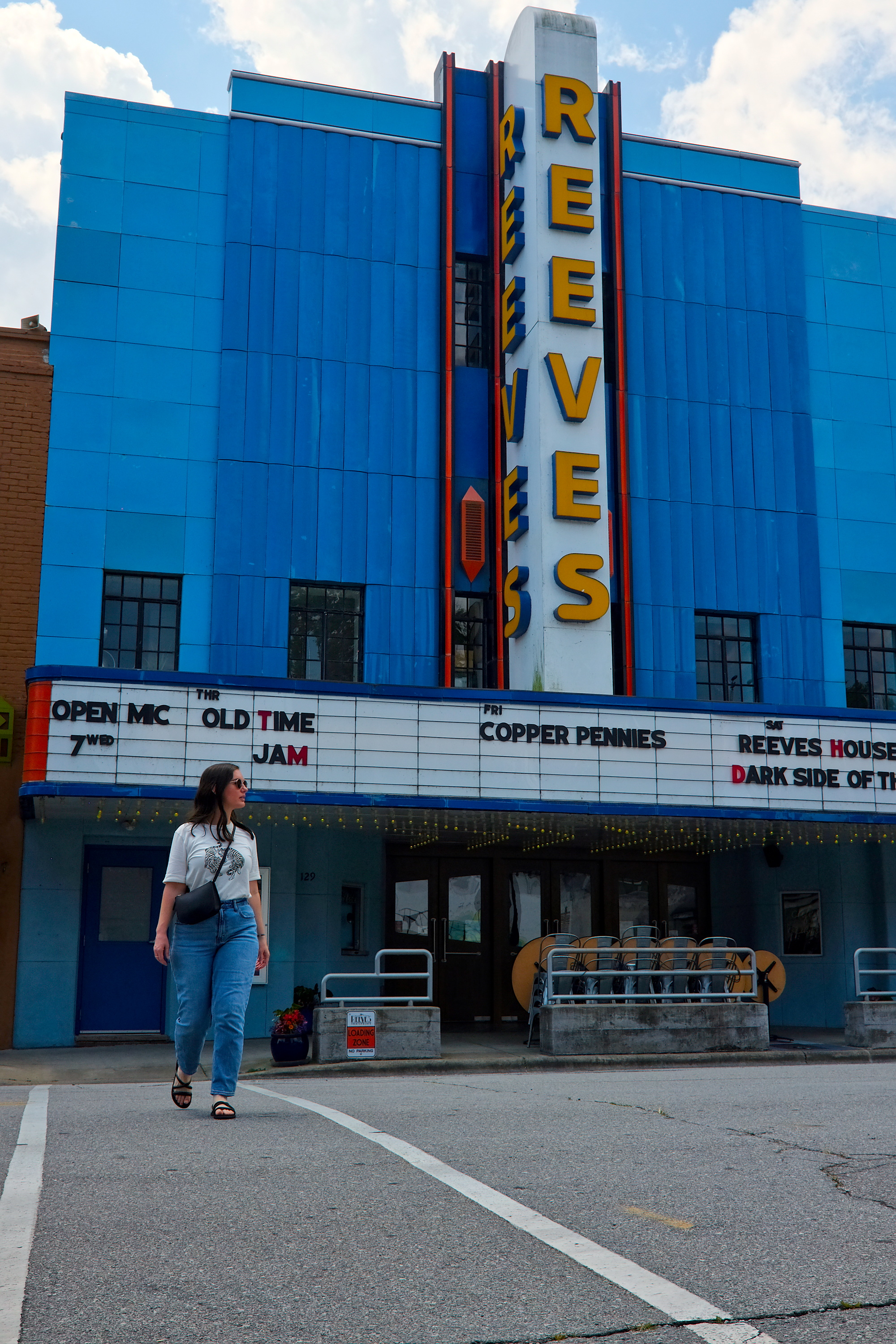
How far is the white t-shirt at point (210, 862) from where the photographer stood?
6.78 meters

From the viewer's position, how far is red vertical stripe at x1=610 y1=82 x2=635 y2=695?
19453 mm

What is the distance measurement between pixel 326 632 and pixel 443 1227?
14743mm

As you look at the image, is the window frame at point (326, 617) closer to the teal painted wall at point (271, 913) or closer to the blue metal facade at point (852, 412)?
the teal painted wall at point (271, 913)

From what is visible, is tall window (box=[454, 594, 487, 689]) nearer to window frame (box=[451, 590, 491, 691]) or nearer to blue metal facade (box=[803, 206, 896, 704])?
window frame (box=[451, 590, 491, 691])

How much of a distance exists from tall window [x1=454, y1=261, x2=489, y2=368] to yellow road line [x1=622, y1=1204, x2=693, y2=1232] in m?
16.9

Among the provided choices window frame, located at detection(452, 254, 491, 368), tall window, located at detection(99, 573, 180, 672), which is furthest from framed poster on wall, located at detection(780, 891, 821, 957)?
tall window, located at detection(99, 573, 180, 672)

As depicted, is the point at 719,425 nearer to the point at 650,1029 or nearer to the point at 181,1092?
the point at 650,1029

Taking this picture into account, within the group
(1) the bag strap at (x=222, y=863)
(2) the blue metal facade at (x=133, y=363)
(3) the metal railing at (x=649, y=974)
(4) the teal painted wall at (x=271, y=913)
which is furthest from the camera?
(2) the blue metal facade at (x=133, y=363)

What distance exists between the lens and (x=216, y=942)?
678cm

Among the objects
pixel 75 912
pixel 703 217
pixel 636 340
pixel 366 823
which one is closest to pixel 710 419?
pixel 636 340

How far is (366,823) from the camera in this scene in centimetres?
1697

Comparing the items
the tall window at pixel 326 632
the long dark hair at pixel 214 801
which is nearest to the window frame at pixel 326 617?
the tall window at pixel 326 632

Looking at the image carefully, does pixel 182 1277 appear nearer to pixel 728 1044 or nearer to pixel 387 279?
pixel 728 1044

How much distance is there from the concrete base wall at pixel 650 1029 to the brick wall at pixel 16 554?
6.90m
